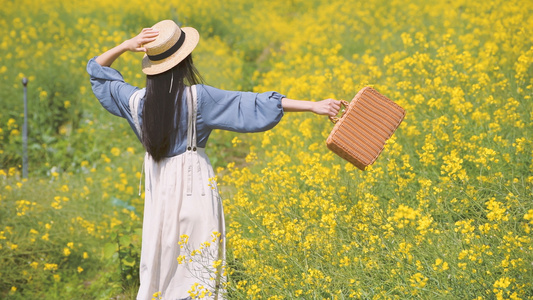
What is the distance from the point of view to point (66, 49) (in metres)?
7.11

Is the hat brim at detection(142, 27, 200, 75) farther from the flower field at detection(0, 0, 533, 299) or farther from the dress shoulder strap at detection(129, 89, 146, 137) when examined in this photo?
the flower field at detection(0, 0, 533, 299)

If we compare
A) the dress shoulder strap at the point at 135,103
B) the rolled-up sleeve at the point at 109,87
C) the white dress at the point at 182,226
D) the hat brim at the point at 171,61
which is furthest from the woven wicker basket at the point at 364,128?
the rolled-up sleeve at the point at 109,87

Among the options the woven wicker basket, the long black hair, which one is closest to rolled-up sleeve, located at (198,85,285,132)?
the long black hair

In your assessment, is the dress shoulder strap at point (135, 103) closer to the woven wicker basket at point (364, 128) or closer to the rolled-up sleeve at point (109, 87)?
the rolled-up sleeve at point (109, 87)

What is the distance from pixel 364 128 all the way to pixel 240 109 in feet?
1.87

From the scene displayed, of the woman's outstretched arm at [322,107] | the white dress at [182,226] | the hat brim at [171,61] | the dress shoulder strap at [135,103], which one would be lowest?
the white dress at [182,226]

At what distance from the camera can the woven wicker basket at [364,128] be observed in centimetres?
250

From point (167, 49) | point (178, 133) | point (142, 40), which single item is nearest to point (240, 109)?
point (178, 133)

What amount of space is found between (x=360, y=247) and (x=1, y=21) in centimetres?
700

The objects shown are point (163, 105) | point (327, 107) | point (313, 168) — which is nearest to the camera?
point (327, 107)

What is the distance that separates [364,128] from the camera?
2.58m

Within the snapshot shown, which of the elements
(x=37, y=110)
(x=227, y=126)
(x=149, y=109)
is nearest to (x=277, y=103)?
(x=227, y=126)

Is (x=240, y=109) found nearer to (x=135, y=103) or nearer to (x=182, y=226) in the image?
(x=135, y=103)

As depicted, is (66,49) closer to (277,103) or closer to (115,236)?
(115,236)
